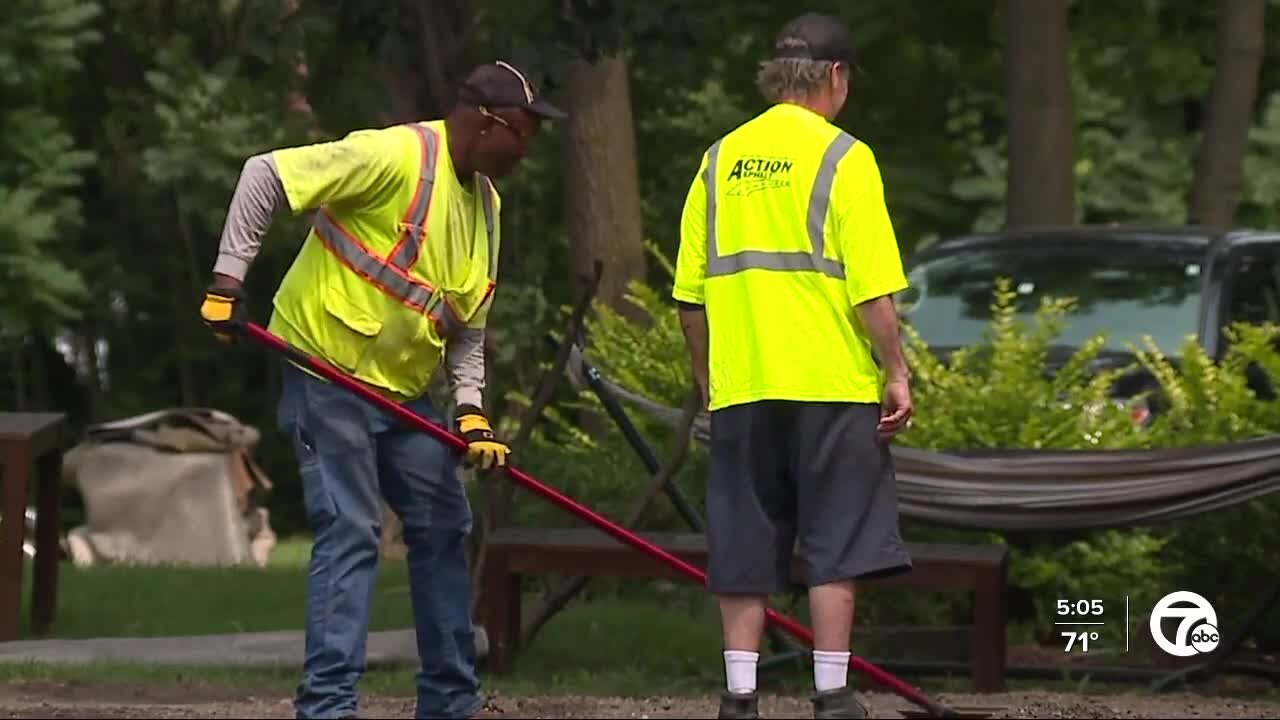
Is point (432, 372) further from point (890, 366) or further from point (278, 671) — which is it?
point (278, 671)

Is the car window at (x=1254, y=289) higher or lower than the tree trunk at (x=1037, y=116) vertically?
lower

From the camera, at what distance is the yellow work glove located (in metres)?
7.62

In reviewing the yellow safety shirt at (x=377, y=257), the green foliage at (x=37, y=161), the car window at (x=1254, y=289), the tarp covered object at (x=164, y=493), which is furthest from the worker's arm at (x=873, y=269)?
the green foliage at (x=37, y=161)

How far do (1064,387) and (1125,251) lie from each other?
129 inches

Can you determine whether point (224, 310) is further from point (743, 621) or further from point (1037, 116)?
point (1037, 116)

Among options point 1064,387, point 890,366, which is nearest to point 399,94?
point 1064,387

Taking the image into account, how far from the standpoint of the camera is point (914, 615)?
9945 mm

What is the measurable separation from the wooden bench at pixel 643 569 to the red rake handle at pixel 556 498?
0.12 metres

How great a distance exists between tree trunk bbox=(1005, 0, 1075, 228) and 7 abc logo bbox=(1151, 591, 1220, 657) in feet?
20.6

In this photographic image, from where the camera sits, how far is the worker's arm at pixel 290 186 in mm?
7227

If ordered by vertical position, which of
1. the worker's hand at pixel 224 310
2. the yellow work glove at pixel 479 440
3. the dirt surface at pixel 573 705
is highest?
the worker's hand at pixel 224 310

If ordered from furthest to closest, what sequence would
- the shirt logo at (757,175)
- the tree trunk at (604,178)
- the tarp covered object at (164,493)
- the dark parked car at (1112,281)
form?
1. the tarp covered object at (164,493)
2. the tree trunk at (604,178)
3. the dark parked car at (1112,281)
4. the shirt logo at (757,175)

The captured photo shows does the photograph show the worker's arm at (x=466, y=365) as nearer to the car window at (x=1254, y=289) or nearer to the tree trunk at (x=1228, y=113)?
the car window at (x=1254, y=289)

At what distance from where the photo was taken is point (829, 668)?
720 centimetres
